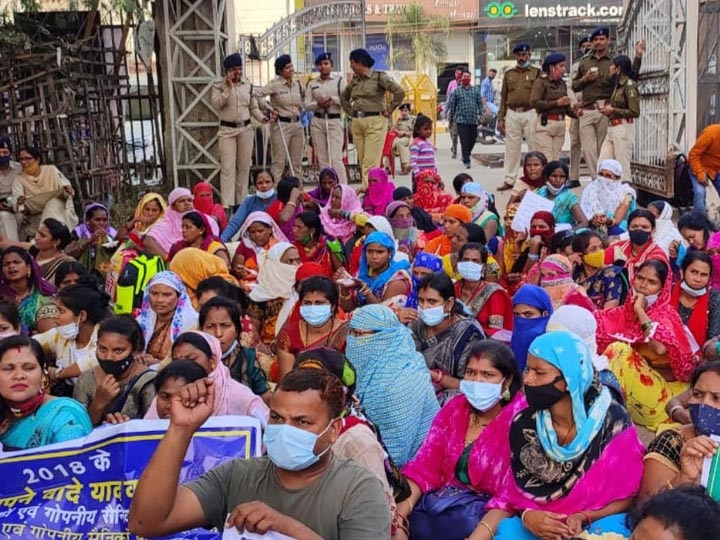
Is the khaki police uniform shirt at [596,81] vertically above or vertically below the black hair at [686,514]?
above

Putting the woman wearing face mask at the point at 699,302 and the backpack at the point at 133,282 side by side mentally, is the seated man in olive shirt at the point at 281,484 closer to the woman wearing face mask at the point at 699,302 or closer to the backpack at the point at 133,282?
the woman wearing face mask at the point at 699,302

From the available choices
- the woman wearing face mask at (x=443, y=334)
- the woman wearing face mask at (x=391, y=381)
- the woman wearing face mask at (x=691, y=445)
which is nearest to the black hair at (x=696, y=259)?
the woman wearing face mask at (x=443, y=334)

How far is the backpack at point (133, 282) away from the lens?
644 centimetres

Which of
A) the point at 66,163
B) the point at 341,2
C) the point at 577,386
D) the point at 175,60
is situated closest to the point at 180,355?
the point at 577,386

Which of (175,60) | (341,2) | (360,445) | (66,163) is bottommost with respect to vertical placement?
(360,445)

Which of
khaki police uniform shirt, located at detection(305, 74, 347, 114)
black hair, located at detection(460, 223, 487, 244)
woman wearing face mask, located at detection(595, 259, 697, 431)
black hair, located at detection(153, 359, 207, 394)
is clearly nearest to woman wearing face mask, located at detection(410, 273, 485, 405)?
woman wearing face mask, located at detection(595, 259, 697, 431)

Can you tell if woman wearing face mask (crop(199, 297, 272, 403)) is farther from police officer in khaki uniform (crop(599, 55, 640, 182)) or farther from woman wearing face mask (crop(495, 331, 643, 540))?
police officer in khaki uniform (crop(599, 55, 640, 182))

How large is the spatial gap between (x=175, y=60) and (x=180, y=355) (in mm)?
8985

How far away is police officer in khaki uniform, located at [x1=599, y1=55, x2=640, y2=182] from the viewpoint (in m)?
10.8

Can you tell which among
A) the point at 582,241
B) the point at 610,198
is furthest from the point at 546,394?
the point at 610,198

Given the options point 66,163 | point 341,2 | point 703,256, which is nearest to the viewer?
point 703,256

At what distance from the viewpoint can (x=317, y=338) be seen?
5.38 metres

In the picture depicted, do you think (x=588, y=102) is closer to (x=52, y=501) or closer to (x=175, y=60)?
(x=175, y=60)

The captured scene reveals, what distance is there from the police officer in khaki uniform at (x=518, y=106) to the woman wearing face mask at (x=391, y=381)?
7.81 m
